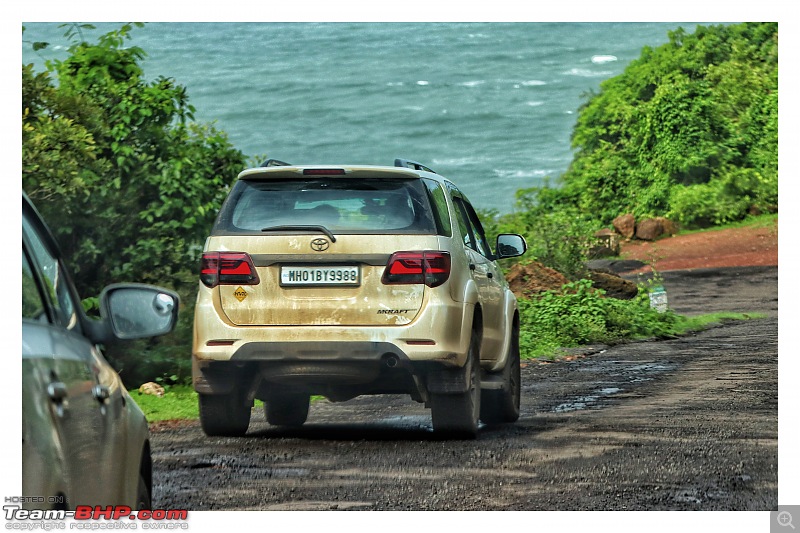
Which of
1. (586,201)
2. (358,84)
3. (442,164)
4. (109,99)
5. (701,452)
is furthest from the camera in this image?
(586,201)

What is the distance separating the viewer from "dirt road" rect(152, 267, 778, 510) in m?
7.18

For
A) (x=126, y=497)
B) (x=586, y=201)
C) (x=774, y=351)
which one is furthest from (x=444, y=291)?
(x=586, y=201)

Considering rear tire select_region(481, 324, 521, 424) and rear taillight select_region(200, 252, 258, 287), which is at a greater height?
rear taillight select_region(200, 252, 258, 287)

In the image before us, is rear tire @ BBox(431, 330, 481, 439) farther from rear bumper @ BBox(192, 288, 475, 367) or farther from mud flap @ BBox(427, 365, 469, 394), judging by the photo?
rear bumper @ BBox(192, 288, 475, 367)

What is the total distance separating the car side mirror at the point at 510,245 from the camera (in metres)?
9.82

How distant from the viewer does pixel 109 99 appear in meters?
13.2

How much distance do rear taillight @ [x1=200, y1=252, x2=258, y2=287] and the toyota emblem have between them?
41cm

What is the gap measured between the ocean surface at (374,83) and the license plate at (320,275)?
14.1 feet

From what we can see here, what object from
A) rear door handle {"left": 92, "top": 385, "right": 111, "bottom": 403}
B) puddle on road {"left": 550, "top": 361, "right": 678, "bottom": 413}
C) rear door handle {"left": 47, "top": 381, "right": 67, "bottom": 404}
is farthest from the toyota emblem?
Answer: rear door handle {"left": 47, "top": 381, "right": 67, "bottom": 404}

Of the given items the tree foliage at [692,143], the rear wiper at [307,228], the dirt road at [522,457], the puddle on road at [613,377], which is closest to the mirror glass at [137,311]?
the dirt road at [522,457]

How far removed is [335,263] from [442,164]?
482 inches
